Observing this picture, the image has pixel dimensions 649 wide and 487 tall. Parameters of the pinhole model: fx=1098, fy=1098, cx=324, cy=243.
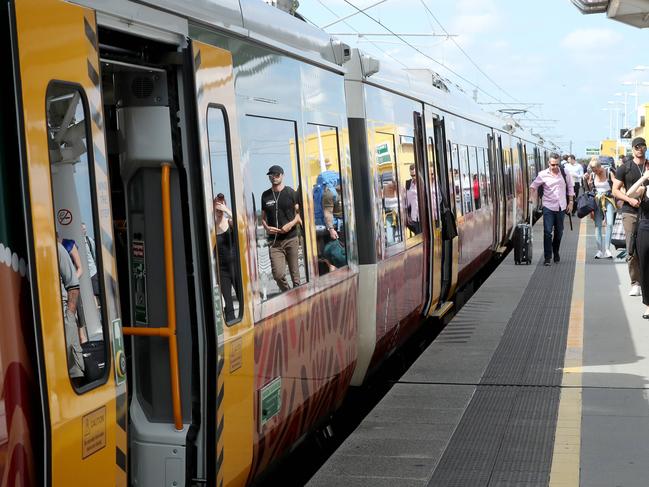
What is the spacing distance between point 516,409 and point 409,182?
11.0 ft

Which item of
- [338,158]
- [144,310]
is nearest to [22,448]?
[144,310]

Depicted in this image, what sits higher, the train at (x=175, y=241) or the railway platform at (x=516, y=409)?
the train at (x=175, y=241)

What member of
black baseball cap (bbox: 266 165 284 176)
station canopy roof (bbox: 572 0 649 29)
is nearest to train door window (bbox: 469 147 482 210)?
station canopy roof (bbox: 572 0 649 29)

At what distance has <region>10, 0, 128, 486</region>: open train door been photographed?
3.15m

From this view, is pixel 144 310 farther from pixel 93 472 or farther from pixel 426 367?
pixel 426 367

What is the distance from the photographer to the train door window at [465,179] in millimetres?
14911

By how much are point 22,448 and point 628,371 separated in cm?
654

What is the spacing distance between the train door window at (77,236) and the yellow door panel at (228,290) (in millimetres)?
990

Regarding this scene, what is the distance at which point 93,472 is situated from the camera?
3.48 m

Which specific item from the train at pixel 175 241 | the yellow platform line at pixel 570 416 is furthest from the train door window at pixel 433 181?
the train at pixel 175 241

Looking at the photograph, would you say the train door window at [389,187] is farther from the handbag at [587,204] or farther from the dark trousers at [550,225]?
the handbag at [587,204]

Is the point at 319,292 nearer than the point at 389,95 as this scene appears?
Yes

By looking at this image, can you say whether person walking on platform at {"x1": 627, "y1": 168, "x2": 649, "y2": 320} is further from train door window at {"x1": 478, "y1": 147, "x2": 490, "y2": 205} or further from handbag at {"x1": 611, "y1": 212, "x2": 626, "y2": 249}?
train door window at {"x1": 478, "y1": 147, "x2": 490, "y2": 205}

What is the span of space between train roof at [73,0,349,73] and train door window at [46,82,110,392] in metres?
0.40
